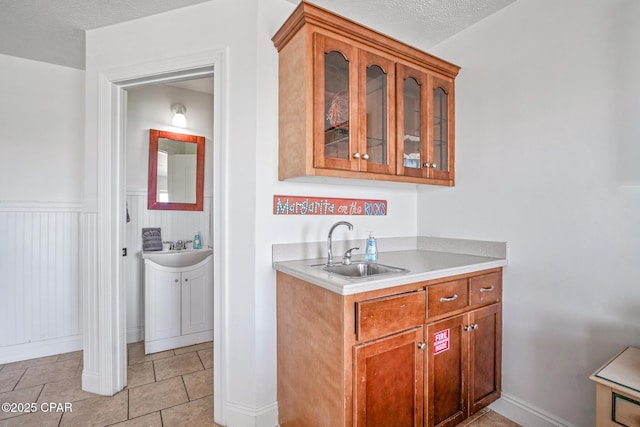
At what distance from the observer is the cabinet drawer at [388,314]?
4.21 feet

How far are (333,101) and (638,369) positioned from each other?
5.69ft

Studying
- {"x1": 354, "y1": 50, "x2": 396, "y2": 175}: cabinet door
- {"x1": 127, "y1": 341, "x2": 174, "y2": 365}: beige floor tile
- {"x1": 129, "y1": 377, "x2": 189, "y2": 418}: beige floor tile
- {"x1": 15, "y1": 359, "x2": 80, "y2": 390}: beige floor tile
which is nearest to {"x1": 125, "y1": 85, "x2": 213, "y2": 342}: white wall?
{"x1": 127, "y1": 341, "x2": 174, "y2": 365}: beige floor tile

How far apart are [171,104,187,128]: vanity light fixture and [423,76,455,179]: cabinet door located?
236cm

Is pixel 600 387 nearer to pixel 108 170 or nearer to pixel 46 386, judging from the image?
pixel 108 170

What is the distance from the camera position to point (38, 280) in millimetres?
2594

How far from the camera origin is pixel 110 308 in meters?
2.05

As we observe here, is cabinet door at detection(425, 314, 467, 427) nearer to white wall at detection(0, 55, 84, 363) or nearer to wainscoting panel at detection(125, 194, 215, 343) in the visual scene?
wainscoting panel at detection(125, 194, 215, 343)

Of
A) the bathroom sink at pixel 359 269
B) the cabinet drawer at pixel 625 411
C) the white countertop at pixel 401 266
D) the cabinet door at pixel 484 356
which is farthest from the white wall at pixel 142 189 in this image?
the cabinet drawer at pixel 625 411

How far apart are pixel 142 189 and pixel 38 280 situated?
1.11 meters

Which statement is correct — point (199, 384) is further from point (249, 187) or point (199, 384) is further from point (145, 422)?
point (249, 187)

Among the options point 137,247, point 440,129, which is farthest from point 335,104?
point 137,247

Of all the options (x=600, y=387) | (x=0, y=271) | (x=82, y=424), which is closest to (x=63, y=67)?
(x=0, y=271)

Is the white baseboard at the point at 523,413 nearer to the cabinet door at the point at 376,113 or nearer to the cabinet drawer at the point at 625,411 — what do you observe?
the cabinet drawer at the point at 625,411

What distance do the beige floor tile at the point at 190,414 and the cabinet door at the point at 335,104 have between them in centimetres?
164
